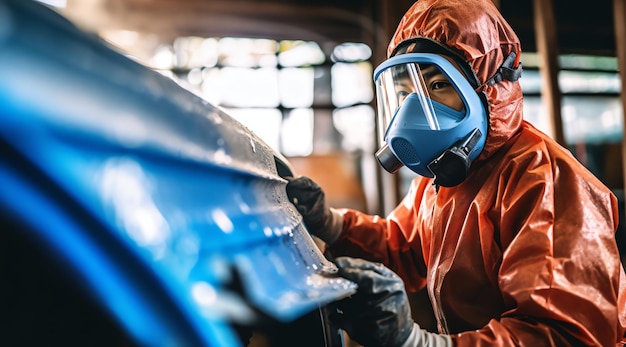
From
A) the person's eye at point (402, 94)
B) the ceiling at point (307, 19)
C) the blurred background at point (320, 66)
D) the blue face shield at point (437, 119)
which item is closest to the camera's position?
the blue face shield at point (437, 119)

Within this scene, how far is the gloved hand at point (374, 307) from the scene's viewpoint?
2.51ft

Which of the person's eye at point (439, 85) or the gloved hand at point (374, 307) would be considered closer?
the gloved hand at point (374, 307)

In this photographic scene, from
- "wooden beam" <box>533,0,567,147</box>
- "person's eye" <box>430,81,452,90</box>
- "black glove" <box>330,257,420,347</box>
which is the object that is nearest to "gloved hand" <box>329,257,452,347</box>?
"black glove" <box>330,257,420,347</box>

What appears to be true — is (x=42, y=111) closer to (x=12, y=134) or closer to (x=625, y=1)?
(x=12, y=134)

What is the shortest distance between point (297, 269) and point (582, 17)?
613 centimetres

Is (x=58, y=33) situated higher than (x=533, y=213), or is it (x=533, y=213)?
(x=58, y=33)

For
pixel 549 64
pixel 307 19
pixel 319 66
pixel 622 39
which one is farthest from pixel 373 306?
pixel 319 66

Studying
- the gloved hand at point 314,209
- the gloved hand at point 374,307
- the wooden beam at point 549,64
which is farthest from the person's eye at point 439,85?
the wooden beam at point 549,64

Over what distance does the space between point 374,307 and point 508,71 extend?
0.79m

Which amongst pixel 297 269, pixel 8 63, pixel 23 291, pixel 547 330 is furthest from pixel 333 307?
pixel 8 63

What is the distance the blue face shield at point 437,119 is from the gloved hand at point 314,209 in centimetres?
25

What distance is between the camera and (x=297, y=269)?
0.73 meters

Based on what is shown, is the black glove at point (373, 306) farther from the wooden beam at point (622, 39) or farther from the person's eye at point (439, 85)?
the wooden beam at point (622, 39)

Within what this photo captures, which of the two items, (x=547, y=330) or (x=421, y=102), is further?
(x=421, y=102)
